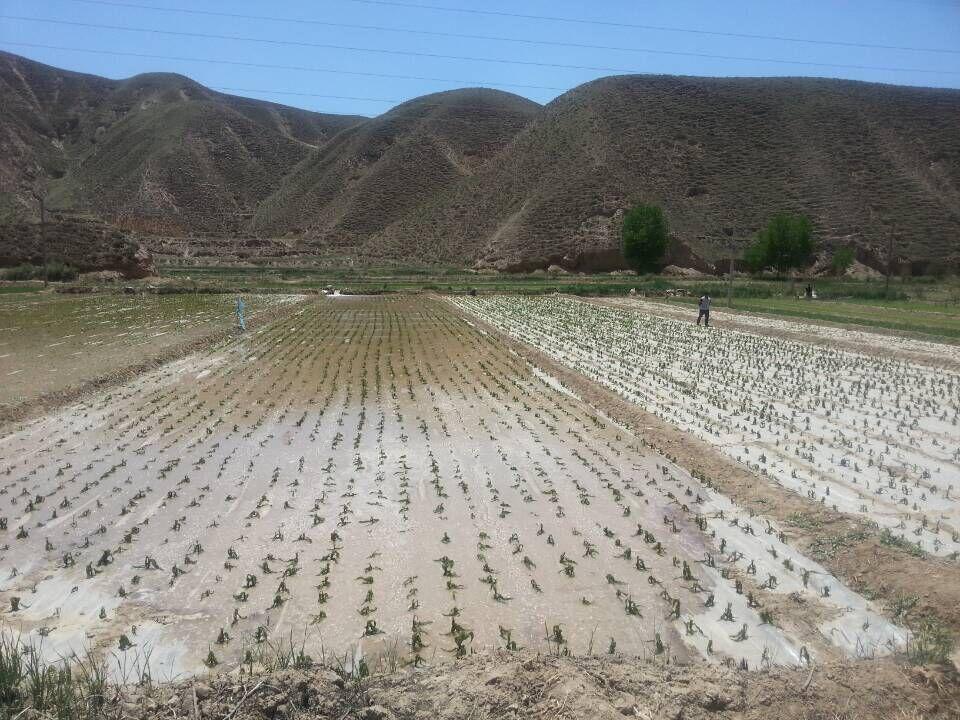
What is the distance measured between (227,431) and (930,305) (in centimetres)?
3832

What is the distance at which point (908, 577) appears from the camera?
5641mm

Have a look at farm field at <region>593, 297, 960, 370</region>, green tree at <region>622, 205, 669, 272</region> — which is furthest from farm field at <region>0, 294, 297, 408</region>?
green tree at <region>622, 205, 669, 272</region>

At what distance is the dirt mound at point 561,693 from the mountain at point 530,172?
5680 centimetres

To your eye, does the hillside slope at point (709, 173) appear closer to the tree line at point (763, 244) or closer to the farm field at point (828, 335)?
the tree line at point (763, 244)

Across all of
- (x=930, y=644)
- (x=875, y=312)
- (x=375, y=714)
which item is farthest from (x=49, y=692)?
(x=875, y=312)

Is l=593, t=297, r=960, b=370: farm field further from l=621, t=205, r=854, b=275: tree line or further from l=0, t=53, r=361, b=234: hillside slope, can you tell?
l=0, t=53, r=361, b=234: hillside slope

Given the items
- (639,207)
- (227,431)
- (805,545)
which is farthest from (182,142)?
(805,545)

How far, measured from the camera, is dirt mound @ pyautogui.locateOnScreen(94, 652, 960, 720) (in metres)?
3.89

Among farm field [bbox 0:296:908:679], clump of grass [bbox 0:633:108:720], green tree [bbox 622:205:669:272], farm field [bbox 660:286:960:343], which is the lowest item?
farm field [bbox 0:296:908:679]

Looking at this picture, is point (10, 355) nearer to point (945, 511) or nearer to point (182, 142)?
point (945, 511)

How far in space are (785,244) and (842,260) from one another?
6.29m

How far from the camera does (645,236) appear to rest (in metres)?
63.7

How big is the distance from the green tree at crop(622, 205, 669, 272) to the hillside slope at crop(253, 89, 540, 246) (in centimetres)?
3686

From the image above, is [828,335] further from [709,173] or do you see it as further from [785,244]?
[709,173]
